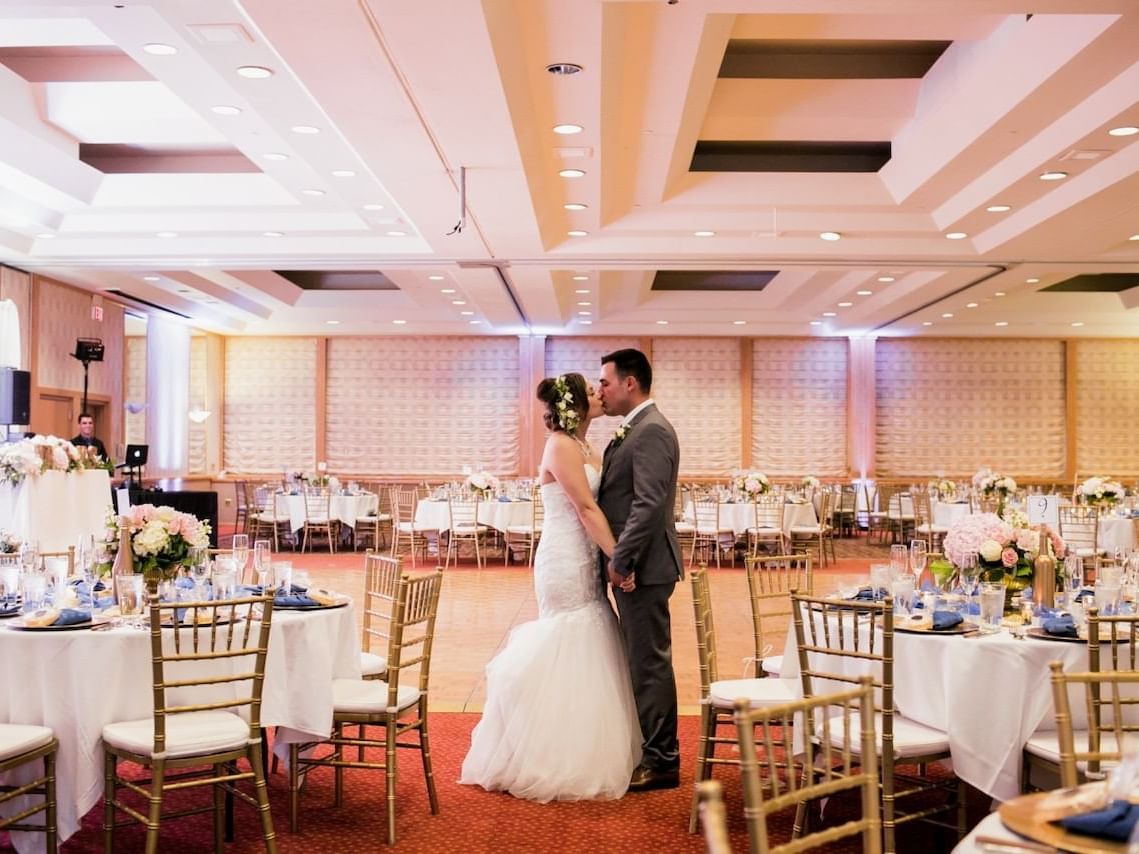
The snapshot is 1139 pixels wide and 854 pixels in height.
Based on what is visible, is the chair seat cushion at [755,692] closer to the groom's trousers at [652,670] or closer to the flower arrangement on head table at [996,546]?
the groom's trousers at [652,670]

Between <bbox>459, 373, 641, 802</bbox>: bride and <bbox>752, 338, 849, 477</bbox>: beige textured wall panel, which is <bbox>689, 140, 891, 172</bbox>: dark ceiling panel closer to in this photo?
<bbox>459, 373, 641, 802</bbox>: bride

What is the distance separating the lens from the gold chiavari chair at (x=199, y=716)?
3762 mm

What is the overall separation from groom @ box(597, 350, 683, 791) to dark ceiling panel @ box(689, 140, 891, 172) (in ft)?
19.7

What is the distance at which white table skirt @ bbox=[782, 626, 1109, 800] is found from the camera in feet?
12.8

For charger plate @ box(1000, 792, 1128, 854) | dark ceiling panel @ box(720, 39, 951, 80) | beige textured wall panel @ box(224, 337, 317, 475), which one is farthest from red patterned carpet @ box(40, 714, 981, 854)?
beige textured wall panel @ box(224, 337, 317, 475)

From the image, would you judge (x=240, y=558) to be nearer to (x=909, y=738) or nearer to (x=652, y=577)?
(x=652, y=577)

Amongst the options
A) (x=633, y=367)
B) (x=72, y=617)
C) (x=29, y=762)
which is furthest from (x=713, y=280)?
(x=29, y=762)

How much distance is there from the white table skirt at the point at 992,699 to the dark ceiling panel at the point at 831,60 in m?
5.32

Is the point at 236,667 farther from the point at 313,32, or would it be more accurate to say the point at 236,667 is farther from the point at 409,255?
the point at 409,255

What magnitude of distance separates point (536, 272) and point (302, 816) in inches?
345

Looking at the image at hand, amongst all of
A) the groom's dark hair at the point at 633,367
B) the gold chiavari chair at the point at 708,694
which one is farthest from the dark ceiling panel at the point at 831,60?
the gold chiavari chair at the point at 708,694

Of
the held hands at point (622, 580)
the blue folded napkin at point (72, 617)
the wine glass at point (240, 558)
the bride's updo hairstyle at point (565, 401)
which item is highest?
the bride's updo hairstyle at point (565, 401)

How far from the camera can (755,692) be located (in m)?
4.67

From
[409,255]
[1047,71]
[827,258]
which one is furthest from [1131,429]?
[1047,71]
